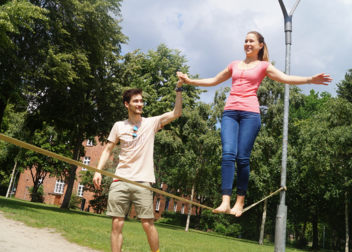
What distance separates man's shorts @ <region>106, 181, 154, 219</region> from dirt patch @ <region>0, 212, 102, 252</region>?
431 centimetres

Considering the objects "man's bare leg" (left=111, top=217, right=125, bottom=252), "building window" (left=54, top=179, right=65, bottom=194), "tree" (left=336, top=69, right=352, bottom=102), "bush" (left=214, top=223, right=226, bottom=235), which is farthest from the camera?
"building window" (left=54, top=179, right=65, bottom=194)

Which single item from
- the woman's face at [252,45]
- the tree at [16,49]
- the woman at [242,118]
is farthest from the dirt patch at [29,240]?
the tree at [16,49]

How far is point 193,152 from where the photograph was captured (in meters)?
27.3

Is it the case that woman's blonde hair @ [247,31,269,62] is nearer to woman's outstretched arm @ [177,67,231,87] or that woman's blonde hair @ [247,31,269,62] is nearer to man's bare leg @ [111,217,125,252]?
woman's outstretched arm @ [177,67,231,87]

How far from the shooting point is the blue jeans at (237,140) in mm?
3600

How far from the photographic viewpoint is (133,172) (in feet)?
13.4

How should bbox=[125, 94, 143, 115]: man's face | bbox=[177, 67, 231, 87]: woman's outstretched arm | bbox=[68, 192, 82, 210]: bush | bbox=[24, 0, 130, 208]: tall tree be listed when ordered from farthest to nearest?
bbox=[68, 192, 82, 210]: bush → bbox=[24, 0, 130, 208]: tall tree → bbox=[125, 94, 143, 115]: man's face → bbox=[177, 67, 231, 87]: woman's outstretched arm

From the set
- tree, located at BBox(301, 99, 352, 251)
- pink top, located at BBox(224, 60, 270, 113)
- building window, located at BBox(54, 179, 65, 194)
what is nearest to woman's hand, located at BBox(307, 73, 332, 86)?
pink top, located at BBox(224, 60, 270, 113)

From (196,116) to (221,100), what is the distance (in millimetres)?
2863

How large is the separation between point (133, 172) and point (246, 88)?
178 centimetres

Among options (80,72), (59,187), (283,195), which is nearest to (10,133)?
(59,187)

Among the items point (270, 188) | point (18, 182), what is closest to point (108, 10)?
point (270, 188)

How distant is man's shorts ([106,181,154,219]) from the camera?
13.2 ft

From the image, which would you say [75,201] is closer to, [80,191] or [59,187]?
[80,191]
